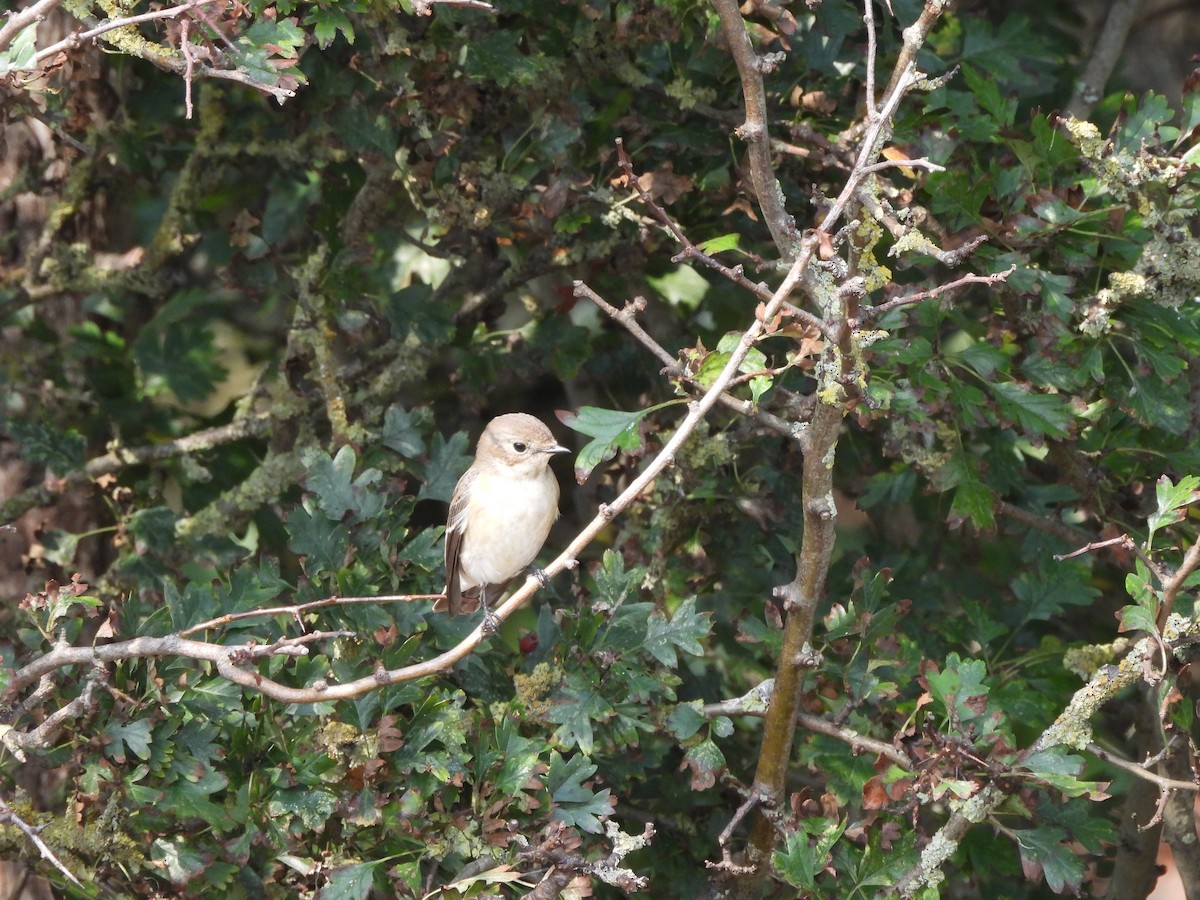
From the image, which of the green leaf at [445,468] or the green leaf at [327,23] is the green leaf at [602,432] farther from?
the green leaf at [327,23]

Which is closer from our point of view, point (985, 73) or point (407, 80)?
point (407, 80)

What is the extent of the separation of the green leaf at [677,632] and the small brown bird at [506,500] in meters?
1.04

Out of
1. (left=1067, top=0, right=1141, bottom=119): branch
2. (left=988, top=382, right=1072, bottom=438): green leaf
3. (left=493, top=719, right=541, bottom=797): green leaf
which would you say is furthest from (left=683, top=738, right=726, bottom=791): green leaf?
(left=1067, top=0, right=1141, bottom=119): branch

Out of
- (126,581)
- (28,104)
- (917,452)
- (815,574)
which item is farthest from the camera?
(126,581)

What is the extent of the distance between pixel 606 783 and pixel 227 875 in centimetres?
118

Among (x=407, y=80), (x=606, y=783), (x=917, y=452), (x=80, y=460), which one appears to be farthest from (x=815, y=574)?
(x=80, y=460)

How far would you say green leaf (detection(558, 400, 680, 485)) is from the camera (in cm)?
333

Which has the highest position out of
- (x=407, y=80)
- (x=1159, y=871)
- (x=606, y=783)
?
(x=407, y=80)

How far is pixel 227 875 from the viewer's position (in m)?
3.63

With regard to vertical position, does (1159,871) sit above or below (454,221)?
below

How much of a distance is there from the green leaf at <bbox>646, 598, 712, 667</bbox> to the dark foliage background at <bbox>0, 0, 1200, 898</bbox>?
0.01 metres

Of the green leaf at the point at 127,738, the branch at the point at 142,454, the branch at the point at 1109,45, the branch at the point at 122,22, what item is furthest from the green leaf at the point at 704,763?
the branch at the point at 1109,45

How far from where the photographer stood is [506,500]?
4809mm

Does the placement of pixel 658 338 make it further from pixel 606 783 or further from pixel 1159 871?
pixel 1159 871
